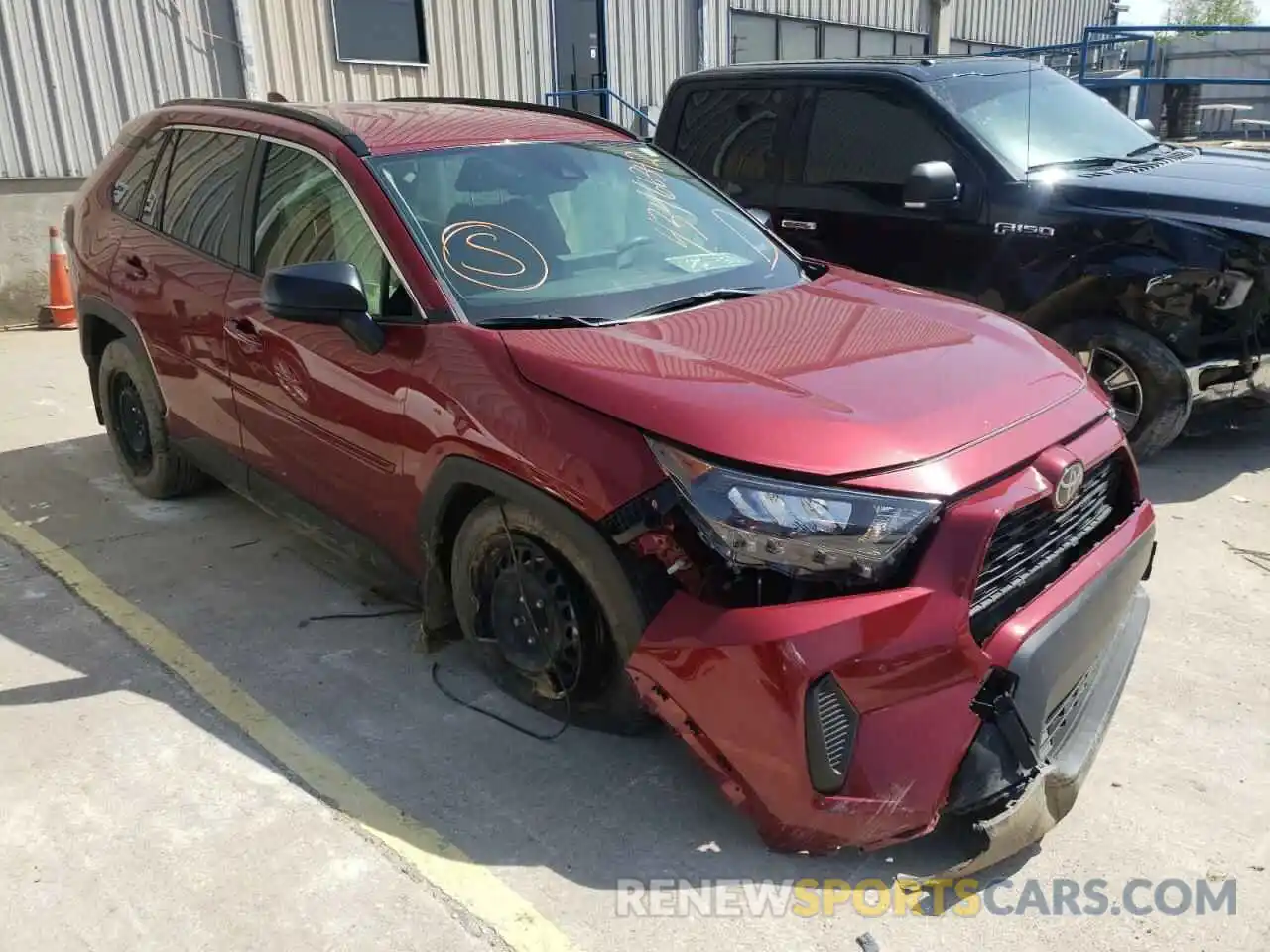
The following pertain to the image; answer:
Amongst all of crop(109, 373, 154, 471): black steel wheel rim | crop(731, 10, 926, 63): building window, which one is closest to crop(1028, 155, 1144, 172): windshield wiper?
crop(109, 373, 154, 471): black steel wheel rim

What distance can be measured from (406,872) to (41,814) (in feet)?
3.50

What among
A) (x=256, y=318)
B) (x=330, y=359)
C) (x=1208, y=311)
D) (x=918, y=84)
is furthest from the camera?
(x=918, y=84)

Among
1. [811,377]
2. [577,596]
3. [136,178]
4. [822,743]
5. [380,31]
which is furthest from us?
[380,31]

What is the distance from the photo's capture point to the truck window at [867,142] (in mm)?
5727

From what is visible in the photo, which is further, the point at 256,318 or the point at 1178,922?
the point at 256,318

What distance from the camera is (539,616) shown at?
10.0 feet

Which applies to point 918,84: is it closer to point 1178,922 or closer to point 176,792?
point 1178,922

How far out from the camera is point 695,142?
687cm

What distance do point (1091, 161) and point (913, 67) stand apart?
43.3 inches

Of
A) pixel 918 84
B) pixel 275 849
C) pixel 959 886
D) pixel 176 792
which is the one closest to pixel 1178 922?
pixel 959 886

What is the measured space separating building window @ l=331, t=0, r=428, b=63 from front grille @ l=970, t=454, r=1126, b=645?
32.3 feet

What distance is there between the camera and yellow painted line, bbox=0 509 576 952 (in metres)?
2.51

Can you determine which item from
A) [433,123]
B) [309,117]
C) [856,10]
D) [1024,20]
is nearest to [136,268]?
[309,117]

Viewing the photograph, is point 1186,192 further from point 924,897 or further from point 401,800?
point 401,800
